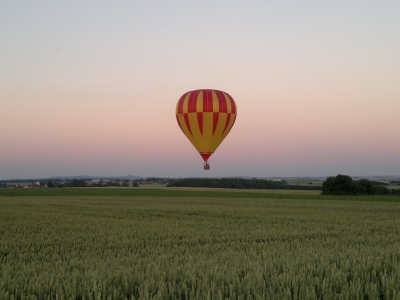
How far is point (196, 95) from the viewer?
3167 cm

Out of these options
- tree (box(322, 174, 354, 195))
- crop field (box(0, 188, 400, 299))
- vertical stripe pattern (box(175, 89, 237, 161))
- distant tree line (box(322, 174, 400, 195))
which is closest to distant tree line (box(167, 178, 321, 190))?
distant tree line (box(322, 174, 400, 195))

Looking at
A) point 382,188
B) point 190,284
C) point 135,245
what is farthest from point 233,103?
point 382,188

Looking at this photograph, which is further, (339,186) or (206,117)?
(339,186)

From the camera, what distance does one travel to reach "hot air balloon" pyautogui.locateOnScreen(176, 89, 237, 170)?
102 ft

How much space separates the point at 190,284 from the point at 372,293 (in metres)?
2.43

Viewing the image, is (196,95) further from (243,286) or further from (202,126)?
(243,286)

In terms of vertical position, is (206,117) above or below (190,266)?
above

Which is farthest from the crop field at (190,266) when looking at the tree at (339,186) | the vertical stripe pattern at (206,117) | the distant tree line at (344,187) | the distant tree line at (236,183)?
the distant tree line at (236,183)

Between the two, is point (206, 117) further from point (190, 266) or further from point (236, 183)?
point (236, 183)

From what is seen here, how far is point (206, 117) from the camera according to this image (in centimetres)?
3112

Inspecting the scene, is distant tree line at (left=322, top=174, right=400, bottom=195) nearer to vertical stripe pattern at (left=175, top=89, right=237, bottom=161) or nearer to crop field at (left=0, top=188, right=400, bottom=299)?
vertical stripe pattern at (left=175, top=89, right=237, bottom=161)

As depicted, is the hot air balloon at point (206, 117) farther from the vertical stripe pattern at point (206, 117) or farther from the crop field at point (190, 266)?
the crop field at point (190, 266)

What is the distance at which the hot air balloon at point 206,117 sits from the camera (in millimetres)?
31141

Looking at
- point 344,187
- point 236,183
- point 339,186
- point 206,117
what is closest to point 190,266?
point 206,117
